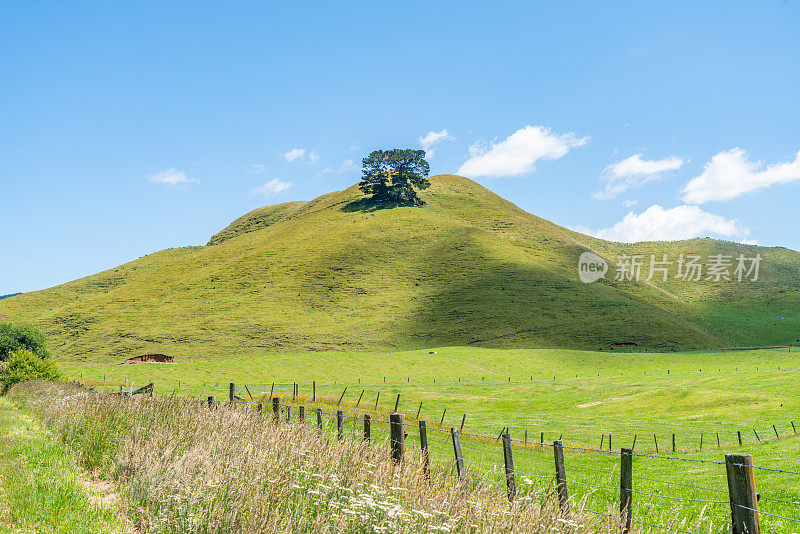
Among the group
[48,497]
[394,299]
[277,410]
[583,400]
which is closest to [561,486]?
[48,497]

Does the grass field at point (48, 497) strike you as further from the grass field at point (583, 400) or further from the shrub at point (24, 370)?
the shrub at point (24, 370)

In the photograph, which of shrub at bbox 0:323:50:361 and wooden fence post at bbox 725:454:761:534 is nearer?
wooden fence post at bbox 725:454:761:534

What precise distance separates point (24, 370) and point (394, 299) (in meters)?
83.1

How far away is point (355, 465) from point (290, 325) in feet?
333

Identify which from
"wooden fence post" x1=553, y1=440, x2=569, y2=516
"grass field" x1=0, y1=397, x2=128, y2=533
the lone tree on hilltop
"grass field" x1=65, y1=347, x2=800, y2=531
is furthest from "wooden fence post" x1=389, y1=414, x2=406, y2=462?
the lone tree on hilltop

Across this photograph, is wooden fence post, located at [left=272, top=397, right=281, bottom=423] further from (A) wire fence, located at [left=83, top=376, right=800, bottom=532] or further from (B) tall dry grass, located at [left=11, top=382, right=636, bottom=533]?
(B) tall dry grass, located at [left=11, top=382, right=636, bottom=533]

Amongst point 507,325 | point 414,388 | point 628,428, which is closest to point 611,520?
point 628,428

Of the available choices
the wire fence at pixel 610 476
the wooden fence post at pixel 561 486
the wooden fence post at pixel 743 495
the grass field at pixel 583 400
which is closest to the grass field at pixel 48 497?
the wire fence at pixel 610 476

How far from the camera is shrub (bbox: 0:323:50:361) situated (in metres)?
66.5

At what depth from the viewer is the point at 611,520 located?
23.7 ft

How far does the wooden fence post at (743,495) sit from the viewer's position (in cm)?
620

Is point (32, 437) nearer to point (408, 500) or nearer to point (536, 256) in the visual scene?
point (408, 500)

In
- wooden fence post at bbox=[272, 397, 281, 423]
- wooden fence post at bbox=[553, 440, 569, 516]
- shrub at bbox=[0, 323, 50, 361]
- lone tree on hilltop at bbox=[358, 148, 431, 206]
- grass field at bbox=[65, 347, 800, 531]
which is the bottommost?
grass field at bbox=[65, 347, 800, 531]

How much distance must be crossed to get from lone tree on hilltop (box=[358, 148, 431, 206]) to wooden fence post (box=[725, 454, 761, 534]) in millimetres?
175220
